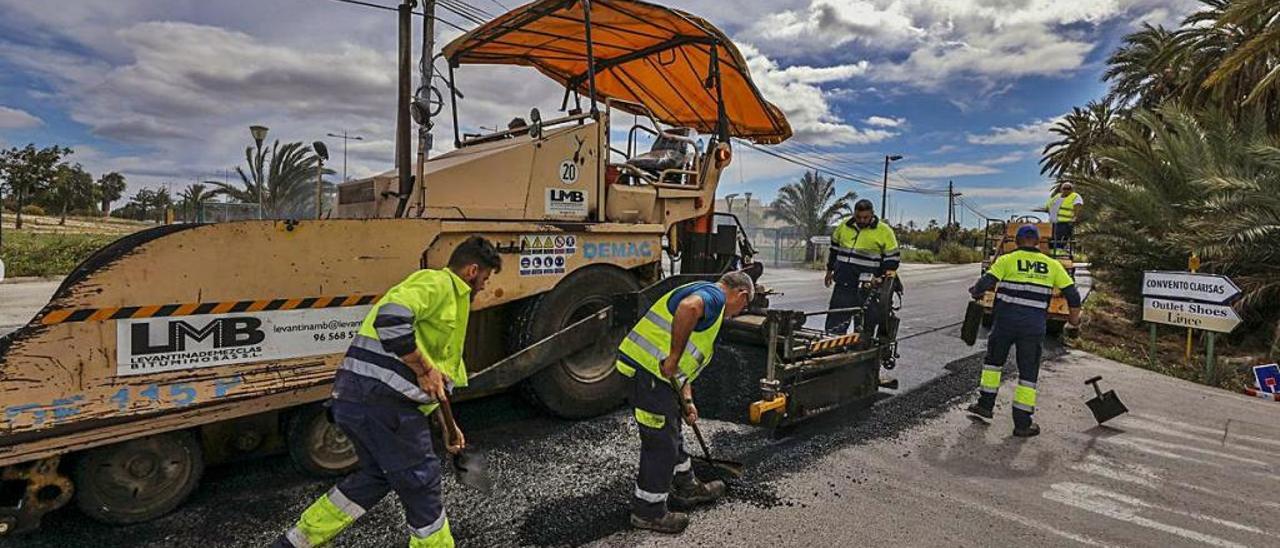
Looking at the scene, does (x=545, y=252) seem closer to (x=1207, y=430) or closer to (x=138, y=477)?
(x=138, y=477)

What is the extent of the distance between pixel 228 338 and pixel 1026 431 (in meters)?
5.19

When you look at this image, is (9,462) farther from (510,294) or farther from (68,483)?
(510,294)

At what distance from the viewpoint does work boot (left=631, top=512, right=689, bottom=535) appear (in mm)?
3213

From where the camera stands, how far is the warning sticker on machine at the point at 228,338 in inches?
115

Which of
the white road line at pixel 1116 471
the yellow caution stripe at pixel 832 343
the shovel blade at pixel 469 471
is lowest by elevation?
the white road line at pixel 1116 471

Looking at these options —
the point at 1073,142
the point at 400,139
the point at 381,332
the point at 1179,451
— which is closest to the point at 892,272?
the point at 1179,451

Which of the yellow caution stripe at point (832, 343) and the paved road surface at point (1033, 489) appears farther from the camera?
the yellow caution stripe at point (832, 343)

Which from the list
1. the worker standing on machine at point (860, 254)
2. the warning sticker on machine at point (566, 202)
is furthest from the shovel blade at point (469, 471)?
the worker standing on machine at point (860, 254)

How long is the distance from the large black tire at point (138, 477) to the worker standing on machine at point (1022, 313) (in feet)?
17.2

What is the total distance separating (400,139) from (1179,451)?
579 centimetres

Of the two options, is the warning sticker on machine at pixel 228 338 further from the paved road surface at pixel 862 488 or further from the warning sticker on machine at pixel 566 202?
the warning sticker on machine at pixel 566 202

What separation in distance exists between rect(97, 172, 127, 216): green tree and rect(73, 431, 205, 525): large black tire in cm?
4999

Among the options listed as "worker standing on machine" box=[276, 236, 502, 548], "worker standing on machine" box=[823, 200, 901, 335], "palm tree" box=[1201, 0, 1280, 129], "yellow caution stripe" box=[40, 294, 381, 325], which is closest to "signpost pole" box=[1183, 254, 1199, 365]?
"palm tree" box=[1201, 0, 1280, 129]

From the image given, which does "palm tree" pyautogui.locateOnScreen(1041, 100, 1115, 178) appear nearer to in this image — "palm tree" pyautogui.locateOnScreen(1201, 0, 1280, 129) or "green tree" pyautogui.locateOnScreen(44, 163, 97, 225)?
"palm tree" pyautogui.locateOnScreen(1201, 0, 1280, 129)
